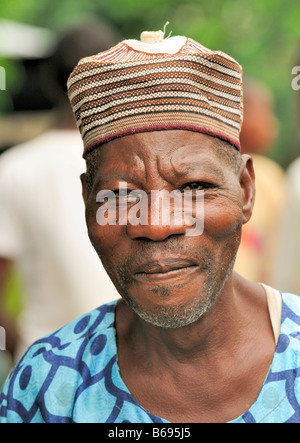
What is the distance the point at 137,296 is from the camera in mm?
1980

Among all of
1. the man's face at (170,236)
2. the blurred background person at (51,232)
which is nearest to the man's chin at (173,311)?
the man's face at (170,236)

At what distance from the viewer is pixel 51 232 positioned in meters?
3.73


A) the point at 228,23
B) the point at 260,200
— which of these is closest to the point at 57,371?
the point at 260,200

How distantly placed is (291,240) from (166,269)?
2.20 metres

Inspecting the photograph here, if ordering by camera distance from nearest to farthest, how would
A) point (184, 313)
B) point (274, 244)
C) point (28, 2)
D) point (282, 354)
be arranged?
point (184, 313) < point (282, 354) < point (274, 244) < point (28, 2)

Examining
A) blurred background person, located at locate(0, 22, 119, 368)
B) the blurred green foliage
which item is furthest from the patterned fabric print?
the blurred green foliage

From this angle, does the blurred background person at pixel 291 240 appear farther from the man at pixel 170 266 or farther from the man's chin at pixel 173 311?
the man's chin at pixel 173 311

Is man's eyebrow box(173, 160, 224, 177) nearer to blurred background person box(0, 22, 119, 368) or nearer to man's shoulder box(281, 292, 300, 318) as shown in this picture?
man's shoulder box(281, 292, 300, 318)

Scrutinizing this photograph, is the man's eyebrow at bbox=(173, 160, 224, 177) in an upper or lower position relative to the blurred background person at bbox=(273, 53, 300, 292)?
upper

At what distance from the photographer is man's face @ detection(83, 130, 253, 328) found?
193 centimetres

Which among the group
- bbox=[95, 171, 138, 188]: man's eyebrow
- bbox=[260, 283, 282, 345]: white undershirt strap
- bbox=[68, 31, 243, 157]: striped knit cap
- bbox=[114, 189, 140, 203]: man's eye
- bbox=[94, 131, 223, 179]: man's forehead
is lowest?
bbox=[260, 283, 282, 345]: white undershirt strap

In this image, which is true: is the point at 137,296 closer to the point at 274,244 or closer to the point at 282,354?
the point at 282,354
